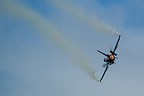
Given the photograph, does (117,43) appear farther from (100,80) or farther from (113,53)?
(100,80)

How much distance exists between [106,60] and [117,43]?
200 inches

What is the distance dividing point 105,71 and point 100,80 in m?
3.15

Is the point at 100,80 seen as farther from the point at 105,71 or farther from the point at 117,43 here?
the point at 117,43

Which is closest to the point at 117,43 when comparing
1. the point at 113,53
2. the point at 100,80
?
the point at 113,53

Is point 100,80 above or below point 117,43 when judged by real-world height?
below

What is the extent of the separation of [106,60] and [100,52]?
13.3ft

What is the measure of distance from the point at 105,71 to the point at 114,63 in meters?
4.68

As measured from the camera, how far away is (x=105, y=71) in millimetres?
117250

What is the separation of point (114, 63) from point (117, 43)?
5079 millimetres

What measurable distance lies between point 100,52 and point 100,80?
870 cm

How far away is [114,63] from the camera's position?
114 metres

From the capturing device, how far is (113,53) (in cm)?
11356

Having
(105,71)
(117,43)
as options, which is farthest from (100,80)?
(117,43)

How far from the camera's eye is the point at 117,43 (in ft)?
372
